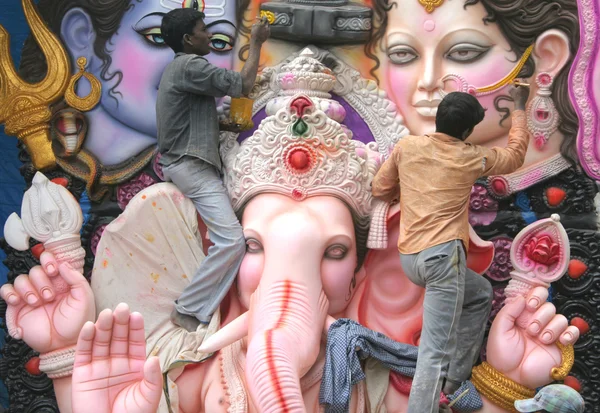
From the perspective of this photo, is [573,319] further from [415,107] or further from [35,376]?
[35,376]

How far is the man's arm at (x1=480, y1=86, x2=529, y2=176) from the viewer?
553 cm

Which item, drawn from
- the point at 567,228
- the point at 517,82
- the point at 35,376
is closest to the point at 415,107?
the point at 517,82

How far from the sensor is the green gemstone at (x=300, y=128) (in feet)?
18.6

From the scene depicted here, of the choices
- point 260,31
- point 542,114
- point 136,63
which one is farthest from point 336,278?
point 136,63

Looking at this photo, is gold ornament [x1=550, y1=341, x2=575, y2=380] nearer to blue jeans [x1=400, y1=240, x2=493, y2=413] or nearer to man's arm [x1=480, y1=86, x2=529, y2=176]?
blue jeans [x1=400, y1=240, x2=493, y2=413]

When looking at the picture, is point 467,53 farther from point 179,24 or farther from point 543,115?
point 179,24

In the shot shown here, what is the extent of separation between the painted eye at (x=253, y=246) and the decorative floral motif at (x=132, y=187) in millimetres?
693

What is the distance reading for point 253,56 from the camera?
18.6ft

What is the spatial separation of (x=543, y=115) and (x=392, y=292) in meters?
1.00

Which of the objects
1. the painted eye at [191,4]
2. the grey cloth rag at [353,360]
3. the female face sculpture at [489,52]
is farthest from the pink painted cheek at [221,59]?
the grey cloth rag at [353,360]

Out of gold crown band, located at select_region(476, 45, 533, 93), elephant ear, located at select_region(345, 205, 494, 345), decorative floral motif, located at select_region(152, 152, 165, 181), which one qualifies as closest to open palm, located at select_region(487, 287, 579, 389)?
elephant ear, located at select_region(345, 205, 494, 345)

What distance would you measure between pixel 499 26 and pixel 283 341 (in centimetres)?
175

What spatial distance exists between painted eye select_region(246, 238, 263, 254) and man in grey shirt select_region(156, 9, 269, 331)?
2cm

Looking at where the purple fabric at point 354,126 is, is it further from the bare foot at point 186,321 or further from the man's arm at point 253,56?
the bare foot at point 186,321
